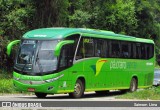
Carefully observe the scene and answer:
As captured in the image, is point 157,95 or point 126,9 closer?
point 157,95

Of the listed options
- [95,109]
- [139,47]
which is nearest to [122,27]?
[139,47]

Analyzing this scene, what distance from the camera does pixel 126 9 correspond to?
41.6 m

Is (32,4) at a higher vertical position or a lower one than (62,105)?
higher

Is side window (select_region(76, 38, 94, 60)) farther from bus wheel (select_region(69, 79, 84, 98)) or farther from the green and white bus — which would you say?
bus wheel (select_region(69, 79, 84, 98))

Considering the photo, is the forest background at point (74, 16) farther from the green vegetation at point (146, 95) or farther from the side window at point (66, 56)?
the green vegetation at point (146, 95)

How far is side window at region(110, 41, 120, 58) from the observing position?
24.6 meters

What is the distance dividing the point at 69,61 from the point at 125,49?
630cm

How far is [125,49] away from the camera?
2609cm

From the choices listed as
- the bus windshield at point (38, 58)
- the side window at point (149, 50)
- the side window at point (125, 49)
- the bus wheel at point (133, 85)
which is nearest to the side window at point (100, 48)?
the side window at point (125, 49)

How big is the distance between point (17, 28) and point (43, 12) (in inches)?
108

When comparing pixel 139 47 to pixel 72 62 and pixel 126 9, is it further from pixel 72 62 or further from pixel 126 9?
pixel 126 9

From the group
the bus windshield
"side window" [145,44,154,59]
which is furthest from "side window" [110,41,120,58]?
the bus windshield

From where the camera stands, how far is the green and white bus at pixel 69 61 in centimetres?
1998

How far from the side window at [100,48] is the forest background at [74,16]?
1070cm
